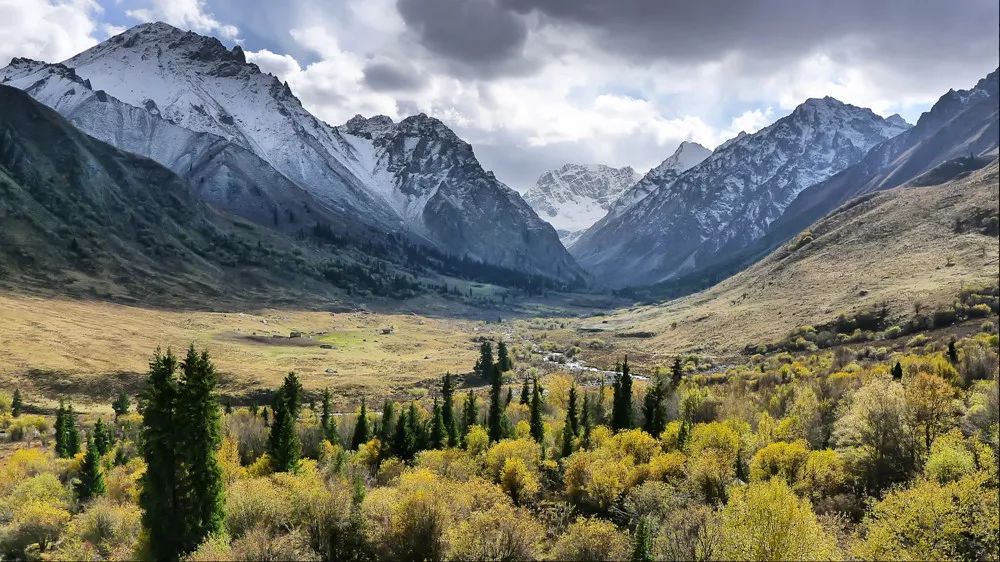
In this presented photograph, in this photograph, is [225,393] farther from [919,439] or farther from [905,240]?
[905,240]

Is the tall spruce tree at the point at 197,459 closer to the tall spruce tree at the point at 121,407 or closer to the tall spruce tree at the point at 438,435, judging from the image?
the tall spruce tree at the point at 438,435

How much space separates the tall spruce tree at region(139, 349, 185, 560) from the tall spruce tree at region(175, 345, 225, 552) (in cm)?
53

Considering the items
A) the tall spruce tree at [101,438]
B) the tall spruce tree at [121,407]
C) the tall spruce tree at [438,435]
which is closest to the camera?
the tall spruce tree at [101,438]

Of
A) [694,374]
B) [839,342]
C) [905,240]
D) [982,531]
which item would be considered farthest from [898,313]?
[982,531]

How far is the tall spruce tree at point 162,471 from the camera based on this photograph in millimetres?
40906

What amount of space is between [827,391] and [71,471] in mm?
97938

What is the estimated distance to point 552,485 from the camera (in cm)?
6419

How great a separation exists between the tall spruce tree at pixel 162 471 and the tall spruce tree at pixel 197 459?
0.53 meters

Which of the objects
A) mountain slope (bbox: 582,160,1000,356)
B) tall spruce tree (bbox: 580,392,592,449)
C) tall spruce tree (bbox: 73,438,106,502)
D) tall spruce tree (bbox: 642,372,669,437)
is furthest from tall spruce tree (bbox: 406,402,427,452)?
mountain slope (bbox: 582,160,1000,356)

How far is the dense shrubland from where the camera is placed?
38344mm

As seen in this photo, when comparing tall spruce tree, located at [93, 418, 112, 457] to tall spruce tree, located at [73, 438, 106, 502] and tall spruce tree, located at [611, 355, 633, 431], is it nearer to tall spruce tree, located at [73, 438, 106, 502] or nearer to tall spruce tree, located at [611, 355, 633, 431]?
tall spruce tree, located at [73, 438, 106, 502]

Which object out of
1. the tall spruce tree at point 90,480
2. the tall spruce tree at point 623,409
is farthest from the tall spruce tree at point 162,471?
the tall spruce tree at point 623,409

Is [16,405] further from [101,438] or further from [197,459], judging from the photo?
[197,459]

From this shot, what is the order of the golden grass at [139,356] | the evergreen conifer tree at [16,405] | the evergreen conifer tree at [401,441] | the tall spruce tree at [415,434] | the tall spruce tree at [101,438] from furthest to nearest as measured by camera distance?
the golden grass at [139,356] → the evergreen conifer tree at [16,405] → the tall spruce tree at [101,438] → the tall spruce tree at [415,434] → the evergreen conifer tree at [401,441]
